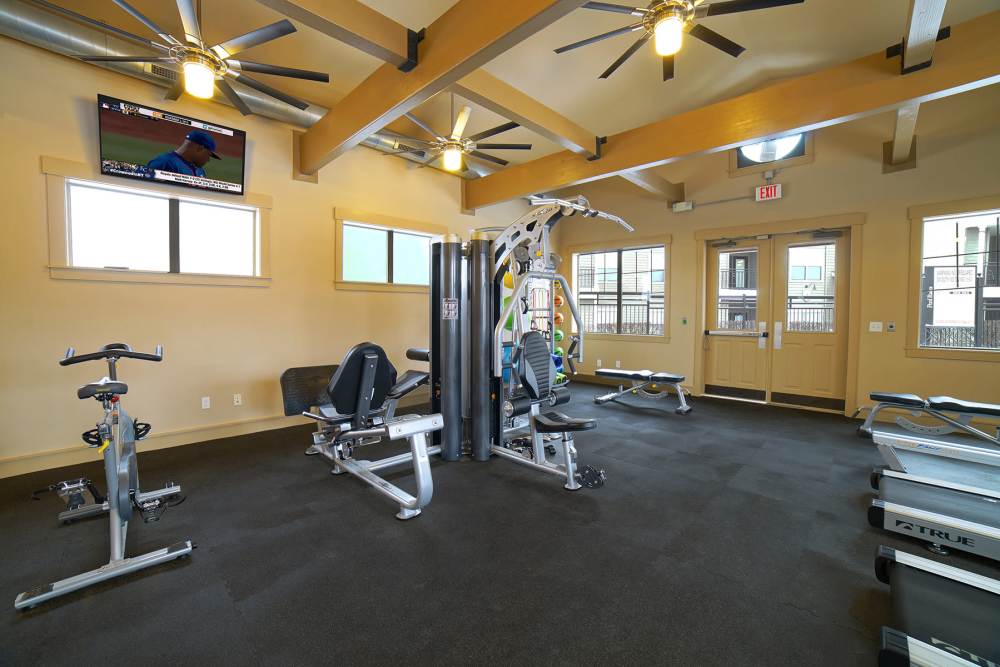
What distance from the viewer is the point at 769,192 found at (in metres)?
5.73

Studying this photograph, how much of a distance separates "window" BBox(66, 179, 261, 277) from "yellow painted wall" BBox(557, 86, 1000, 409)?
6065 mm

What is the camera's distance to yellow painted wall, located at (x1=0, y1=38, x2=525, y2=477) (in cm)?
328

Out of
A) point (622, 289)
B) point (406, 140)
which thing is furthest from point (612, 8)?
point (622, 289)

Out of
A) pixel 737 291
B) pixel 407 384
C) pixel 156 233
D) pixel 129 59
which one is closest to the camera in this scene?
pixel 129 59

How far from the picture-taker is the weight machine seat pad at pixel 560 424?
297cm

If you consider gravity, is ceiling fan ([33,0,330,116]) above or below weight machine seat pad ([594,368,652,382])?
above

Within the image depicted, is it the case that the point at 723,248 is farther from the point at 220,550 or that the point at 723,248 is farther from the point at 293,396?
the point at 220,550

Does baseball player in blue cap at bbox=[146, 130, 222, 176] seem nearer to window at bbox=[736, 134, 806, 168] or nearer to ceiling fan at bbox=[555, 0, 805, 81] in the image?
ceiling fan at bbox=[555, 0, 805, 81]

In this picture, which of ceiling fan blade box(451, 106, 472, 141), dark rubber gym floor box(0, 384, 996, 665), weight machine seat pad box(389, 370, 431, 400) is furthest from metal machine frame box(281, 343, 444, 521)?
ceiling fan blade box(451, 106, 472, 141)

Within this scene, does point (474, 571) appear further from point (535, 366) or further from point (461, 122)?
point (461, 122)

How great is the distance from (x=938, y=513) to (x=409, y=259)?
18.6 feet

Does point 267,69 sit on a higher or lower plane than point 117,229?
higher

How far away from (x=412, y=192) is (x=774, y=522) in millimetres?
5402

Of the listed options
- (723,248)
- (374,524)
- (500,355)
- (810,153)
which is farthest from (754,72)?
(374,524)
